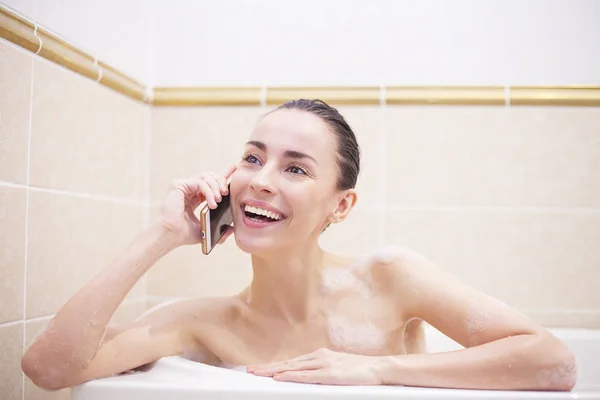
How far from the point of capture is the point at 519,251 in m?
2.03

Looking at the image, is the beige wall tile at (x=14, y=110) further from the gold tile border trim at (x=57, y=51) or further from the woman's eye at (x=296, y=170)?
the woman's eye at (x=296, y=170)

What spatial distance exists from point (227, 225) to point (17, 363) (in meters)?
0.58

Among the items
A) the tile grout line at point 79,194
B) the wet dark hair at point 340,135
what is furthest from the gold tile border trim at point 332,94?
the wet dark hair at point 340,135

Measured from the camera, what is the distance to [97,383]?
3.27 ft

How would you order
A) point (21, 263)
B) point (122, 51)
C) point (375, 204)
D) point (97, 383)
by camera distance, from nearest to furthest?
point (97, 383), point (21, 263), point (122, 51), point (375, 204)

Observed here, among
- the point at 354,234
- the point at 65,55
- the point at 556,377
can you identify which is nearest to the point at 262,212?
the point at 556,377

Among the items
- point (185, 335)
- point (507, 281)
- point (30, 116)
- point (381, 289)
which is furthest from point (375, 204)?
point (30, 116)

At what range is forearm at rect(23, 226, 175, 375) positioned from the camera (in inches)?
42.5

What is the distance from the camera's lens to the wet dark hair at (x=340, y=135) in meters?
1.36

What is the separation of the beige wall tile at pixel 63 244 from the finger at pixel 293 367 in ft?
2.18

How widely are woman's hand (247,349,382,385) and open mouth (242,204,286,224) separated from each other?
12.1 inches

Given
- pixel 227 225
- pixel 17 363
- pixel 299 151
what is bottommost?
pixel 17 363

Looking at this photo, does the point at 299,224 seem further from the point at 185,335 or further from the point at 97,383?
the point at 97,383

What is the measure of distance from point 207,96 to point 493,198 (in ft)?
3.39
